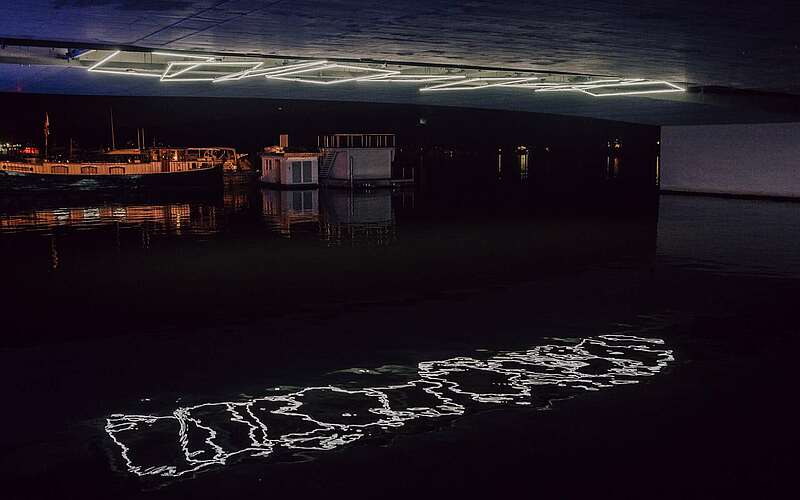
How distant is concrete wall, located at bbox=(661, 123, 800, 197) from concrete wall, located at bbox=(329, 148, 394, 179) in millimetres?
22092

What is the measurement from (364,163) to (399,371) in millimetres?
50679

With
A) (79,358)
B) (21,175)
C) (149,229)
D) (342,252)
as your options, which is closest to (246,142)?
(21,175)

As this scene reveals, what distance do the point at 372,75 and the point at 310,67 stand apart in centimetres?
367

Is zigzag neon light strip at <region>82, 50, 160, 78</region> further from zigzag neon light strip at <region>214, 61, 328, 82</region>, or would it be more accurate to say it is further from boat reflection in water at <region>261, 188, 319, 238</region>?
boat reflection in water at <region>261, 188, 319, 238</region>

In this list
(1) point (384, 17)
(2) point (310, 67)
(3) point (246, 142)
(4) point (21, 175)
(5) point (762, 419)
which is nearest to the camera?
(5) point (762, 419)

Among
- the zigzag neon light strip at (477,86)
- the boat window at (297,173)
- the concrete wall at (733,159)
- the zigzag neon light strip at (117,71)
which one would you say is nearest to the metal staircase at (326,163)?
the boat window at (297,173)

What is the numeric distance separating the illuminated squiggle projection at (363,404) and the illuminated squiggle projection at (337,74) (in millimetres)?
12852

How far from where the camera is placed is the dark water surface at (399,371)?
662 centimetres

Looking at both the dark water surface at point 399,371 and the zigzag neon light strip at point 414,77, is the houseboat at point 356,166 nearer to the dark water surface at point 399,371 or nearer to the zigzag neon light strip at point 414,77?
the zigzag neon light strip at point 414,77

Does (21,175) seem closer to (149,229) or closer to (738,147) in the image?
(149,229)

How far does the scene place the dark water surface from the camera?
6.62 m

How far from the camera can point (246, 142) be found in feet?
412

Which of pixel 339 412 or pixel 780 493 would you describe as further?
pixel 339 412

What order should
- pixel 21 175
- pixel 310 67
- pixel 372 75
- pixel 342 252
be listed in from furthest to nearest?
pixel 21 175 → pixel 372 75 → pixel 310 67 → pixel 342 252
